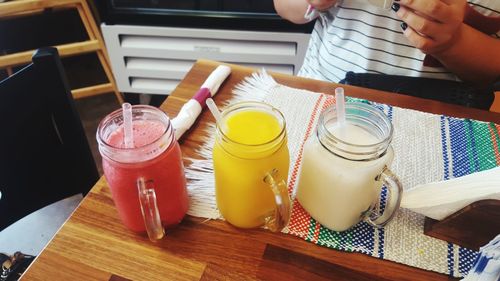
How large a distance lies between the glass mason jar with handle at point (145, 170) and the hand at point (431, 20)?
48 centimetres

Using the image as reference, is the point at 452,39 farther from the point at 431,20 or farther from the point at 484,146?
the point at 484,146

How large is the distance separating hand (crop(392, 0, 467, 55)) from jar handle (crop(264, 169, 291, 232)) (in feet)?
1.36

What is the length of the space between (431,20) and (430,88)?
0.17 m

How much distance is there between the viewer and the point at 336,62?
0.97 metres

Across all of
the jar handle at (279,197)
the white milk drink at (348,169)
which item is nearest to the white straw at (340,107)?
the white milk drink at (348,169)

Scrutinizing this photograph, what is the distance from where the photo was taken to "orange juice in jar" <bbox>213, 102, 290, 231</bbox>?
497mm

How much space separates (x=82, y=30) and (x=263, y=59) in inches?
44.2

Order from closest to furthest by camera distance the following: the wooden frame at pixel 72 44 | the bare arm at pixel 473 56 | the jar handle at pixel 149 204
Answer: the jar handle at pixel 149 204, the bare arm at pixel 473 56, the wooden frame at pixel 72 44

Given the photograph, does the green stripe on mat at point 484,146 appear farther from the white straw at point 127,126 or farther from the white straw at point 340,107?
the white straw at point 127,126

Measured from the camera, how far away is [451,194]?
0.56 m

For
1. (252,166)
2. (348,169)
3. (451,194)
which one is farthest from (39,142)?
(451,194)

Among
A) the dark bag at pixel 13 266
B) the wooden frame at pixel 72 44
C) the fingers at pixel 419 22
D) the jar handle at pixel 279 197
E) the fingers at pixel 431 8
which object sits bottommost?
the dark bag at pixel 13 266

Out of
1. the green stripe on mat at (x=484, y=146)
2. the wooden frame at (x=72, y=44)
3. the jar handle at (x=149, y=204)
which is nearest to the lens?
the jar handle at (x=149, y=204)

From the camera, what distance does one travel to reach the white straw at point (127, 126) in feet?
1.63
